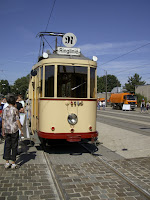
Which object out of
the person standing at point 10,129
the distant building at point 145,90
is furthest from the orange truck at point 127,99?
the person standing at point 10,129

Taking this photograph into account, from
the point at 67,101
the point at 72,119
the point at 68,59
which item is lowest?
the point at 72,119

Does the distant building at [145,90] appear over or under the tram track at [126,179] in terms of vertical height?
over

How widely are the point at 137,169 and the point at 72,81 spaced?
2.99 m

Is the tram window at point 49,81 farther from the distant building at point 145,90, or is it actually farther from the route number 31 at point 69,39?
the distant building at point 145,90

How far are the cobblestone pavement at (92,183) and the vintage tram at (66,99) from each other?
1205 mm

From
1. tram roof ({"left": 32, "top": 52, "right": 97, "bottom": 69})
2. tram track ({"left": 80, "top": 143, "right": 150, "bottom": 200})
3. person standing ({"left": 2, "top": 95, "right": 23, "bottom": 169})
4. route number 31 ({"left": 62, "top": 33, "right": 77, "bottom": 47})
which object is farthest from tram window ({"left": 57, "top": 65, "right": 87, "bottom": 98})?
tram track ({"left": 80, "top": 143, "right": 150, "bottom": 200})

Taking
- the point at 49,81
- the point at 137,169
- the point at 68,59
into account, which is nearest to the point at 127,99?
the point at 68,59

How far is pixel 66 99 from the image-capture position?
22.4ft

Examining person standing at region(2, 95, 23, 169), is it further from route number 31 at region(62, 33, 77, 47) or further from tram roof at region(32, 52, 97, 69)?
route number 31 at region(62, 33, 77, 47)

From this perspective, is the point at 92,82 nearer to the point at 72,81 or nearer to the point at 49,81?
the point at 72,81

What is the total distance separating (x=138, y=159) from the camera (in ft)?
22.0

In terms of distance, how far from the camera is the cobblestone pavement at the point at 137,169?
4838 millimetres

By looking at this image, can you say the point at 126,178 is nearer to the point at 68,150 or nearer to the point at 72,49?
the point at 68,150

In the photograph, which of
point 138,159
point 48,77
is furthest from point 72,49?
point 138,159
